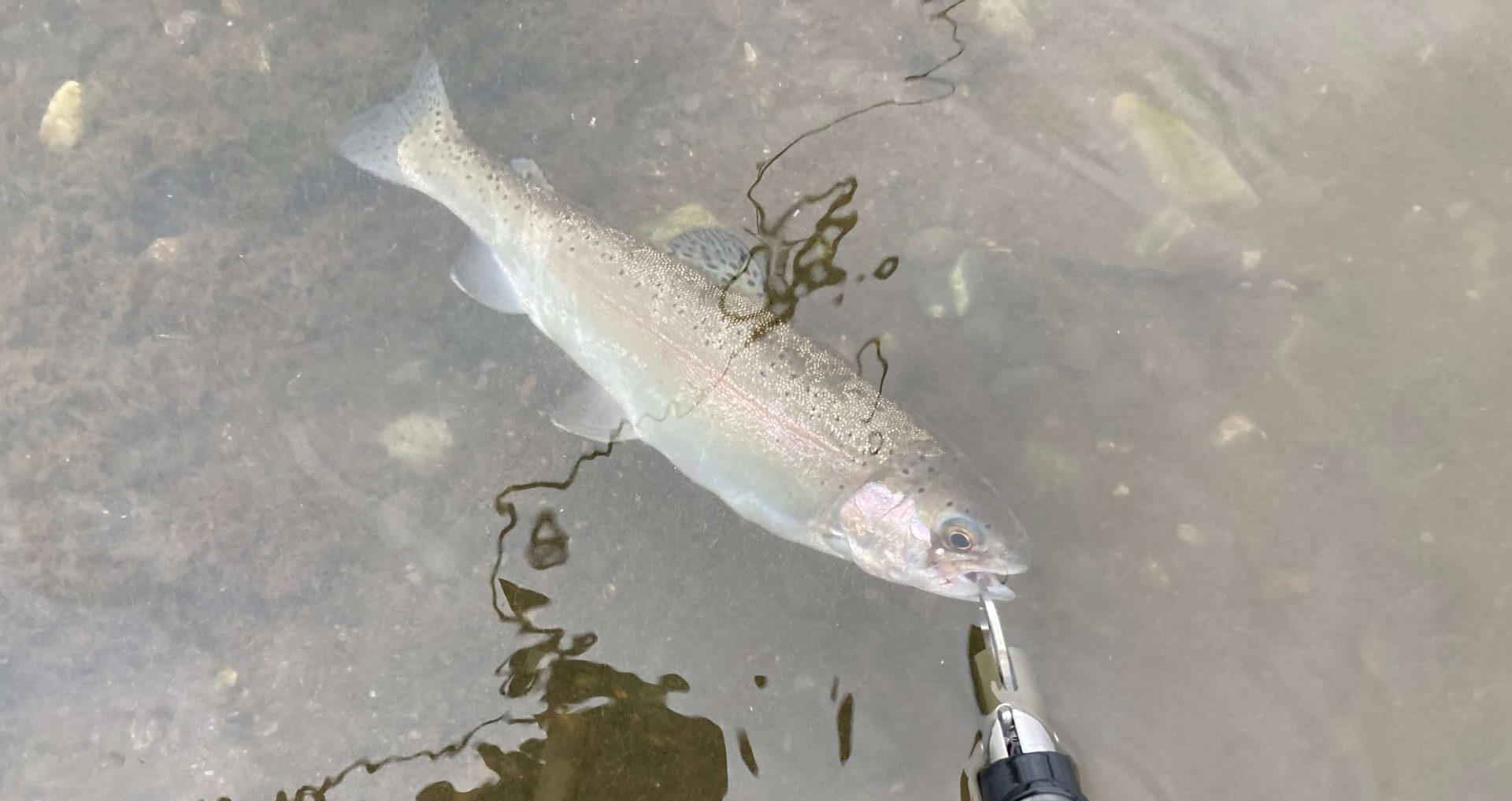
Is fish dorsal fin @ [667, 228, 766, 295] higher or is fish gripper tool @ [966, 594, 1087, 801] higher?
fish dorsal fin @ [667, 228, 766, 295]

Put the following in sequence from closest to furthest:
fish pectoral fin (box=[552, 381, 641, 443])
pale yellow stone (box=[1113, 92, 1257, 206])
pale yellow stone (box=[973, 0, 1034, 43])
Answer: fish pectoral fin (box=[552, 381, 641, 443])
pale yellow stone (box=[1113, 92, 1257, 206])
pale yellow stone (box=[973, 0, 1034, 43])

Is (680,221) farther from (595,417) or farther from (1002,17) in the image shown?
(1002,17)

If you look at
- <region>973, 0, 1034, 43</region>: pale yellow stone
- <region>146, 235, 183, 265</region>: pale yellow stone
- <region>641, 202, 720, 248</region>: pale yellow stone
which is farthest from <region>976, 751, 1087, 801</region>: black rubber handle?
<region>146, 235, 183, 265</region>: pale yellow stone

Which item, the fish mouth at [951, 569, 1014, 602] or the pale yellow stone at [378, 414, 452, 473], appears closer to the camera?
the fish mouth at [951, 569, 1014, 602]

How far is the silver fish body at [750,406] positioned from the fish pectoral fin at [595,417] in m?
0.03

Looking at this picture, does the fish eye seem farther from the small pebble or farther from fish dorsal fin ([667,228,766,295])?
the small pebble

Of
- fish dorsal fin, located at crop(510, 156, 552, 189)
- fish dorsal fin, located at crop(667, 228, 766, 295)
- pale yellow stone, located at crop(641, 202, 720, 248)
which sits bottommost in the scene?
pale yellow stone, located at crop(641, 202, 720, 248)

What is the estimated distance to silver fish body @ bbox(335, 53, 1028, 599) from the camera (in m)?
2.23

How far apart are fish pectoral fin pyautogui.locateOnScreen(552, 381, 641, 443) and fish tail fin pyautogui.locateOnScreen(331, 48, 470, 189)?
875 mm

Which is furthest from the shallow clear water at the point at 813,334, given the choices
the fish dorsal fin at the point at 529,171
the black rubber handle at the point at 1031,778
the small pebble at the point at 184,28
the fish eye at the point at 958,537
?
the black rubber handle at the point at 1031,778

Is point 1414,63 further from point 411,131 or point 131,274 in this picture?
point 131,274

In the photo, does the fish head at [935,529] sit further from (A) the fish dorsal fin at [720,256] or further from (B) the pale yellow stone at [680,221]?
(B) the pale yellow stone at [680,221]

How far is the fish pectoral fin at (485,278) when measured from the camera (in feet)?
8.23

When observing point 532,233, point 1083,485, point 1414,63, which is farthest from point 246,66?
point 1414,63
